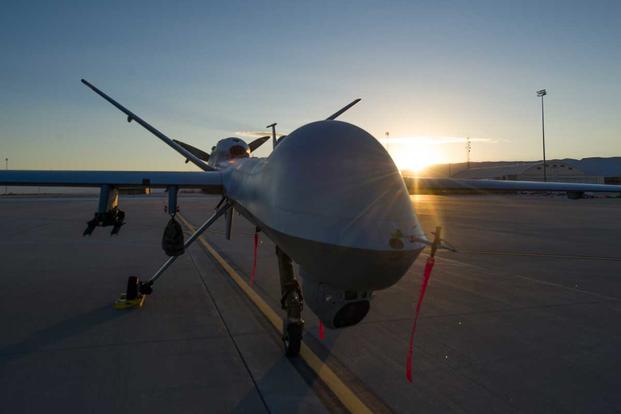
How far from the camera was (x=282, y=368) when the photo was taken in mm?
5590

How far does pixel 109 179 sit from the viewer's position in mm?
7266

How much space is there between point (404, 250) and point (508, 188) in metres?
6.30

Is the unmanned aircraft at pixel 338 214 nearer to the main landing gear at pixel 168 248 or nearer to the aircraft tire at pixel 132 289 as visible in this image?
the main landing gear at pixel 168 248

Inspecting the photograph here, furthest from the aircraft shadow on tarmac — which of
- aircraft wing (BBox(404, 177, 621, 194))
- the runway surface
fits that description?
aircraft wing (BBox(404, 177, 621, 194))

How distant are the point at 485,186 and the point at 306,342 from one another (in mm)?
4703

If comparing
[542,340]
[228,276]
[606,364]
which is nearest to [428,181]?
[542,340]

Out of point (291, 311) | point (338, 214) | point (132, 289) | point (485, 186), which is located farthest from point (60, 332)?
point (485, 186)

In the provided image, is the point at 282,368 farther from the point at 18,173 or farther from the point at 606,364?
the point at 18,173

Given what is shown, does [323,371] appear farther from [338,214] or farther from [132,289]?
[132,289]

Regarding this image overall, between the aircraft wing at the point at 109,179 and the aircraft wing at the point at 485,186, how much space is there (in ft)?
12.0

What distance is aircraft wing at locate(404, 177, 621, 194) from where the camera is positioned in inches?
286

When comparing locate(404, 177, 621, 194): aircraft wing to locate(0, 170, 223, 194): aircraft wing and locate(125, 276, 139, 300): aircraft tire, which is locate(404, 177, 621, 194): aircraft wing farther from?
locate(125, 276, 139, 300): aircraft tire

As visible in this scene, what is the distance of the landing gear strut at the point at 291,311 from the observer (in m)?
5.93

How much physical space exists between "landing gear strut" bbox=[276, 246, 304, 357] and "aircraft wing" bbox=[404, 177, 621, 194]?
2.56 metres
